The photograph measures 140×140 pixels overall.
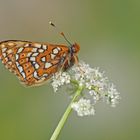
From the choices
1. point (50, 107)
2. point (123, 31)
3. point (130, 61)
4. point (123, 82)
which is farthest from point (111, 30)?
point (50, 107)

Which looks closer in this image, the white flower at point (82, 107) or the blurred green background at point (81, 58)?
the white flower at point (82, 107)

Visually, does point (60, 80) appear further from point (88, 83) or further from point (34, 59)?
point (34, 59)

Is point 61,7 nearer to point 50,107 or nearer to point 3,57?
point 50,107

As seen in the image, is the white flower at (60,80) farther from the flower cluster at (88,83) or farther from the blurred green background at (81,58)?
the blurred green background at (81,58)

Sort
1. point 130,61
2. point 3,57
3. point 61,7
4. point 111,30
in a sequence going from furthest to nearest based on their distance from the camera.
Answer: point 61,7 < point 111,30 < point 130,61 < point 3,57

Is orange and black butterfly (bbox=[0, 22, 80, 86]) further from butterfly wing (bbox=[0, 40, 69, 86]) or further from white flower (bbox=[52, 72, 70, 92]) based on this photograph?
white flower (bbox=[52, 72, 70, 92])

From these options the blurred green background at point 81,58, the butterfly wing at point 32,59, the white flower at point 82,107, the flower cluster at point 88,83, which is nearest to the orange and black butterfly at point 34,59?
the butterfly wing at point 32,59

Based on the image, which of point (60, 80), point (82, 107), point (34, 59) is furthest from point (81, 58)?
point (82, 107)
